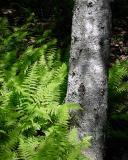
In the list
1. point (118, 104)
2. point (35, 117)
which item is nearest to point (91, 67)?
point (35, 117)

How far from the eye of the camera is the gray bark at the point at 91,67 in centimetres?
419

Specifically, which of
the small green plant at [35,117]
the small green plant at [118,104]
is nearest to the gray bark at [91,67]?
the small green plant at [35,117]

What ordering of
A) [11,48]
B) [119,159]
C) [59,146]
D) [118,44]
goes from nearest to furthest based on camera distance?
[59,146] < [119,159] < [11,48] < [118,44]

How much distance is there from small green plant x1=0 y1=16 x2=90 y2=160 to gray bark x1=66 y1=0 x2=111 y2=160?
0.20 m

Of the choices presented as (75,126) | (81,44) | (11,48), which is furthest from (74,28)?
(11,48)

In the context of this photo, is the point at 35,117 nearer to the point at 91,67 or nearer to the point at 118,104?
the point at 91,67

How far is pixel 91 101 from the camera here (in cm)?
435

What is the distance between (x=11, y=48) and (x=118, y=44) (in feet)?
8.85

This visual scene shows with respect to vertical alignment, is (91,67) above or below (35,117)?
above

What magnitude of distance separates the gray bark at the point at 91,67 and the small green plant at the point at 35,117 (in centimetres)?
20

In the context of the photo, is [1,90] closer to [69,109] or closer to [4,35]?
[69,109]

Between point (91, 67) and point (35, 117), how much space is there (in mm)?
1039

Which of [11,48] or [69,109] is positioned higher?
[11,48]

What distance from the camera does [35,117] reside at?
4.79m
